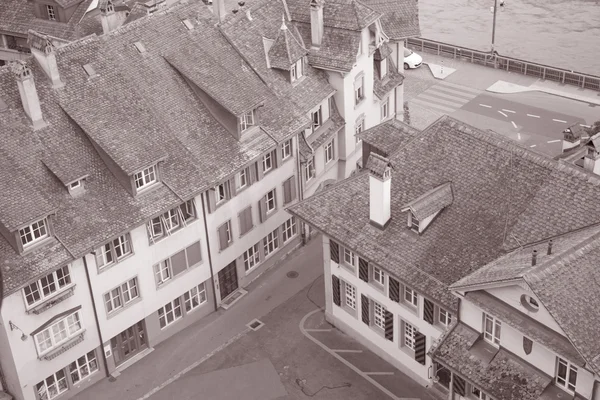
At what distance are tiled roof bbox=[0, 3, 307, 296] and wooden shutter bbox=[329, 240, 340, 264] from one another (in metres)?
9.21

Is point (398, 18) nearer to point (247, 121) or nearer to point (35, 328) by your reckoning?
point (247, 121)

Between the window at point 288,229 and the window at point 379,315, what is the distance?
14.6m

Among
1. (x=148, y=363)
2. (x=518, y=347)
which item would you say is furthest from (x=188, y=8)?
(x=518, y=347)

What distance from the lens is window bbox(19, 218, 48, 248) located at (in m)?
55.4

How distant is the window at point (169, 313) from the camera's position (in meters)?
65.8

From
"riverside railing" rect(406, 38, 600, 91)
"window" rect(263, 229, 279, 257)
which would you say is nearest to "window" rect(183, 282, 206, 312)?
"window" rect(263, 229, 279, 257)

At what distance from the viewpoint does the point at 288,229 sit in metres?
75.0

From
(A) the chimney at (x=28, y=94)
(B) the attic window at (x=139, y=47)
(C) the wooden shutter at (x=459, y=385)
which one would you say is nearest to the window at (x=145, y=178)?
(A) the chimney at (x=28, y=94)

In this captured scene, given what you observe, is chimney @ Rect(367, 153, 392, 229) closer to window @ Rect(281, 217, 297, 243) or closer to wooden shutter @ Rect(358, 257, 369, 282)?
wooden shutter @ Rect(358, 257, 369, 282)

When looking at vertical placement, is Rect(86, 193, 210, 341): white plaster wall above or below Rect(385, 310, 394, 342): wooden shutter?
above

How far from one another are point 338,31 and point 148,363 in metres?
31.4

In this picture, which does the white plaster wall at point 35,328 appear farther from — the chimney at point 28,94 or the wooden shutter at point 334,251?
the wooden shutter at point 334,251

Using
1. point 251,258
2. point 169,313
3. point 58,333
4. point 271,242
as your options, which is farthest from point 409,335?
point 58,333

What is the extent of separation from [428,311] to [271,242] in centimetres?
2026
